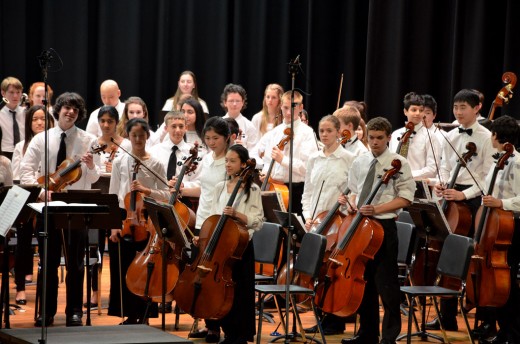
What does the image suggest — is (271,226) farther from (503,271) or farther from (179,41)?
(179,41)

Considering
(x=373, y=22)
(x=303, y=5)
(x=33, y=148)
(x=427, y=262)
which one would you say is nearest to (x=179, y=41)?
(x=303, y=5)

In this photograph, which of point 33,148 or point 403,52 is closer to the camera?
point 33,148

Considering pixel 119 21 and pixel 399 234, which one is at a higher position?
pixel 119 21

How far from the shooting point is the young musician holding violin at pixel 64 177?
6.14m

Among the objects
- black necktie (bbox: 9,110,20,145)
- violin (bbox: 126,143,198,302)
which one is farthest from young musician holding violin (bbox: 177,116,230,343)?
black necktie (bbox: 9,110,20,145)

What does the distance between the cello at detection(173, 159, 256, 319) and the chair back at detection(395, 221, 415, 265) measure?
1148 mm

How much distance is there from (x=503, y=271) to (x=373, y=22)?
4077 mm

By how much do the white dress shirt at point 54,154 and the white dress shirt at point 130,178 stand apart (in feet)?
0.53

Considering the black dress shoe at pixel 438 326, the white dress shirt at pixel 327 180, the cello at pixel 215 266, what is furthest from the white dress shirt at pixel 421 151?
the cello at pixel 215 266

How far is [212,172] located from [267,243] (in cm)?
58

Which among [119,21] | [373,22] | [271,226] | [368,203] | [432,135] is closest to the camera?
[368,203]

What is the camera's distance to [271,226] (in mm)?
6090

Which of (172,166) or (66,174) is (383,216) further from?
(66,174)

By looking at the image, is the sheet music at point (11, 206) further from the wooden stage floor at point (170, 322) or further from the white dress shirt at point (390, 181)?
the white dress shirt at point (390, 181)
